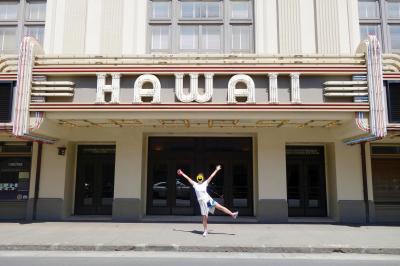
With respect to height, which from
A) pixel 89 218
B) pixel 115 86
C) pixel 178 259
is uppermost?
pixel 115 86

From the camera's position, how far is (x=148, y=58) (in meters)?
11.1

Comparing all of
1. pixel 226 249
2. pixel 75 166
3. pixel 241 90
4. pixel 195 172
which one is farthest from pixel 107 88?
pixel 226 249

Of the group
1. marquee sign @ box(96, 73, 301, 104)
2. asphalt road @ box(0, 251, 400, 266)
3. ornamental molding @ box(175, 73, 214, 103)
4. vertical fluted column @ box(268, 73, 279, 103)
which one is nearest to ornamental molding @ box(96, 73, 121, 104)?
marquee sign @ box(96, 73, 301, 104)

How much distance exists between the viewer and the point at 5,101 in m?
11.0

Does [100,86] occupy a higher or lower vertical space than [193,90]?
higher

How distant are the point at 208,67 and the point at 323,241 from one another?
234 inches

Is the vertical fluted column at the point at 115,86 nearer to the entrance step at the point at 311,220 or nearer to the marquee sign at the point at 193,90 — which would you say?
the marquee sign at the point at 193,90

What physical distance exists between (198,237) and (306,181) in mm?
6130

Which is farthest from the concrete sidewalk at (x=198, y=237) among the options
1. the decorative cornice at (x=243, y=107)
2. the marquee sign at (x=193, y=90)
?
the marquee sign at (x=193, y=90)

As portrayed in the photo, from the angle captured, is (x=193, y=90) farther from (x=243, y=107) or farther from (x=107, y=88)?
(x=107, y=88)

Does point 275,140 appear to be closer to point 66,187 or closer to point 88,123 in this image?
point 88,123

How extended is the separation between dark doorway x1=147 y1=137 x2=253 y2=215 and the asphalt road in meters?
5.62

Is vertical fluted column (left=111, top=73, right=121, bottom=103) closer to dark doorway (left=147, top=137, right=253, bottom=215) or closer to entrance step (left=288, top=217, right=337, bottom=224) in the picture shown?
dark doorway (left=147, top=137, right=253, bottom=215)

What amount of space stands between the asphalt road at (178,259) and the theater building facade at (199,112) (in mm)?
4040
